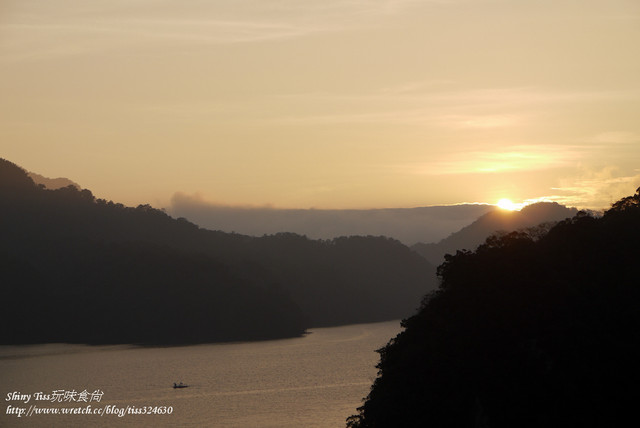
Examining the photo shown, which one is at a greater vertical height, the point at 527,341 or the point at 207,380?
the point at 527,341

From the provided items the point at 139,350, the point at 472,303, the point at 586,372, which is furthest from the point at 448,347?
the point at 139,350

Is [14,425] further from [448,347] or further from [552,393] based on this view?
[552,393]

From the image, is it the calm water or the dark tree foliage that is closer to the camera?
the dark tree foliage

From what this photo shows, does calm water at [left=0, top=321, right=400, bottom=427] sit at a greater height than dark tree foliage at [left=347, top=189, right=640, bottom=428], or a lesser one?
lesser

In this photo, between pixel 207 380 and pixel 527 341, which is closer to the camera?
pixel 527 341
